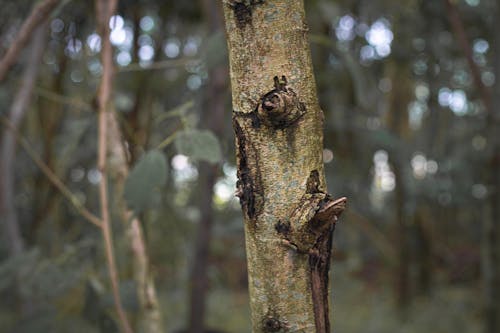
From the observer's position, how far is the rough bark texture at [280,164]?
0.36 m

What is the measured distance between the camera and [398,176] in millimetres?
2279

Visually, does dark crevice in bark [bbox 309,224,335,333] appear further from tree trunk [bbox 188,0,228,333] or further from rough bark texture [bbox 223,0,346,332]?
tree trunk [bbox 188,0,228,333]

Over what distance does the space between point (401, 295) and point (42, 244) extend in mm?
1585

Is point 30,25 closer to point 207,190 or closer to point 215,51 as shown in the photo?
point 215,51

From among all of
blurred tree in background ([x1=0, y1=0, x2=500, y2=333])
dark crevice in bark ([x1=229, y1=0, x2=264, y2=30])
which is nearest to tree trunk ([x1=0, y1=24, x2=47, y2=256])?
blurred tree in background ([x1=0, y1=0, x2=500, y2=333])

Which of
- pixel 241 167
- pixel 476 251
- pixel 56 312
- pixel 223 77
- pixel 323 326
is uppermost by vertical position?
pixel 223 77

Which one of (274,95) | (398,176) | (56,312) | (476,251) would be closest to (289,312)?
(274,95)

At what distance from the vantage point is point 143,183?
62cm

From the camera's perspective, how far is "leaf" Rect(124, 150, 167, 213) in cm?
62

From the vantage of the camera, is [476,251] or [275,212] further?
[476,251]

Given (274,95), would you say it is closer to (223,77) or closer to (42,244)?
(223,77)

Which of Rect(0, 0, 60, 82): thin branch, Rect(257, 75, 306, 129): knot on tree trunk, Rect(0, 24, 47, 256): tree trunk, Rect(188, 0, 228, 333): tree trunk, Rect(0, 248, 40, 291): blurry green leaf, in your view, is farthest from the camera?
Rect(188, 0, 228, 333): tree trunk

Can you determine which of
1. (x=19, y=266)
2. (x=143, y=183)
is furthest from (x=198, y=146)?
(x=19, y=266)

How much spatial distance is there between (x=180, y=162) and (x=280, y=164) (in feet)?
5.35
